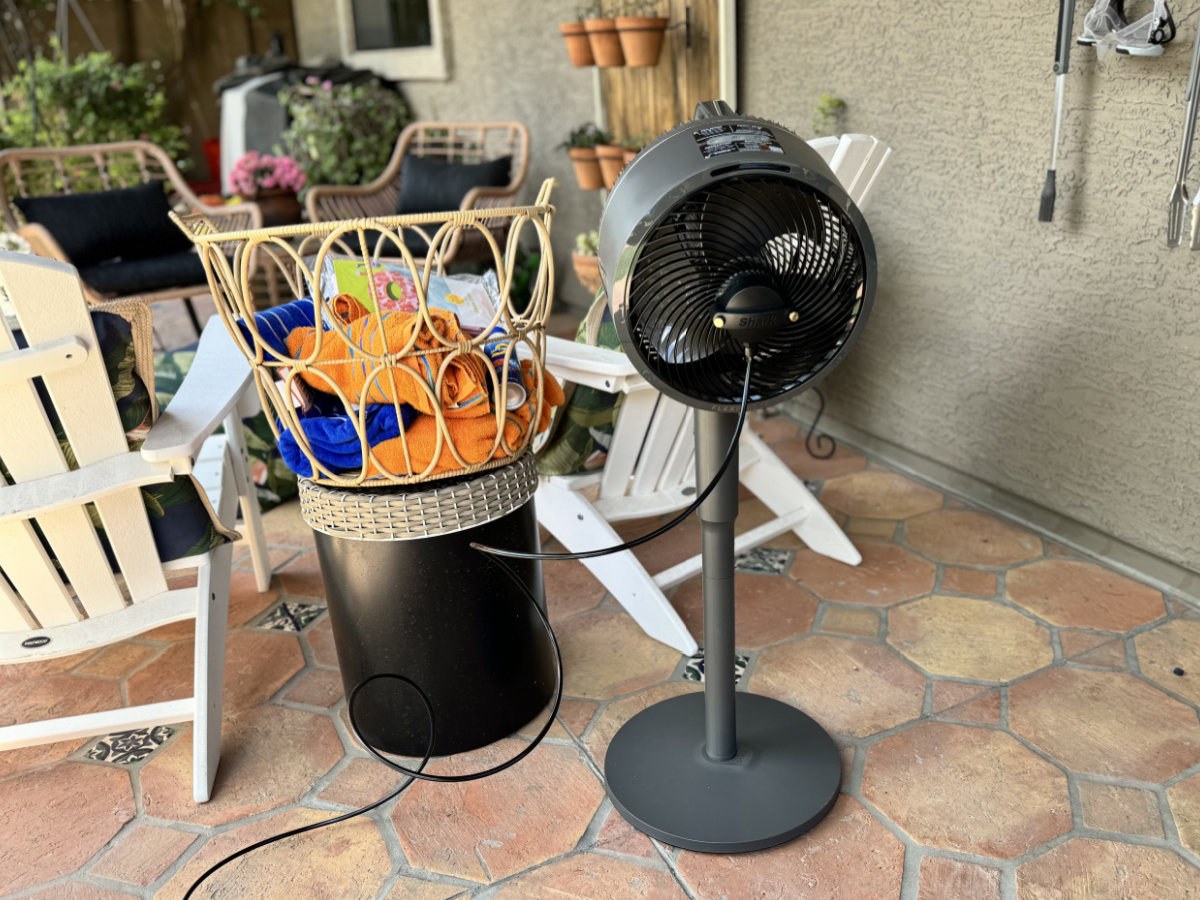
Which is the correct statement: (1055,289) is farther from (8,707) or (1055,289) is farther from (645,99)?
(8,707)

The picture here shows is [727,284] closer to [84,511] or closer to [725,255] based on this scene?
[725,255]

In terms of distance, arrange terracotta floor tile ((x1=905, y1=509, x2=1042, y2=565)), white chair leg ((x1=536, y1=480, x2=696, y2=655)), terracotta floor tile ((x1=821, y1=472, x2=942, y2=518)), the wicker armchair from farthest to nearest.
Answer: the wicker armchair, terracotta floor tile ((x1=821, y1=472, x2=942, y2=518)), terracotta floor tile ((x1=905, y1=509, x2=1042, y2=565)), white chair leg ((x1=536, y1=480, x2=696, y2=655))

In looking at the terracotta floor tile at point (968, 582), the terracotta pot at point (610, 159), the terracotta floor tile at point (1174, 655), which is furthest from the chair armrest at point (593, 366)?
the terracotta pot at point (610, 159)

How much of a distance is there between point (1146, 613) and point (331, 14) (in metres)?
5.99

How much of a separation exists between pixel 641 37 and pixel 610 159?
0.44m

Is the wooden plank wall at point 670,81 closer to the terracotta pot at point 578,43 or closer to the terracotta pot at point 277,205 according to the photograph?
the terracotta pot at point 578,43

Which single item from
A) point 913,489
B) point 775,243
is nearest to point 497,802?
point 775,243

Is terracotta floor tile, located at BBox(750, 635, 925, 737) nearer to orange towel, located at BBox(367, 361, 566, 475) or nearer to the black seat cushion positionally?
orange towel, located at BBox(367, 361, 566, 475)

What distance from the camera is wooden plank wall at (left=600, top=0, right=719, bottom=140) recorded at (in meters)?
3.14

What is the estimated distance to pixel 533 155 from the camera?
456 cm

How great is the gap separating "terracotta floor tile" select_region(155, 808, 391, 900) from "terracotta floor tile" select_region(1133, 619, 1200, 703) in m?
1.45

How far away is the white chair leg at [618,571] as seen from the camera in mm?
1888

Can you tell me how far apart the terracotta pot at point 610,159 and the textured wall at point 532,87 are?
0.49 m

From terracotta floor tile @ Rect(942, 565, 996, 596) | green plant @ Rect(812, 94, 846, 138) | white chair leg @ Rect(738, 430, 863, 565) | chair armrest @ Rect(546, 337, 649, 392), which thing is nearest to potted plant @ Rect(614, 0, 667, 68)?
green plant @ Rect(812, 94, 846, 138)
